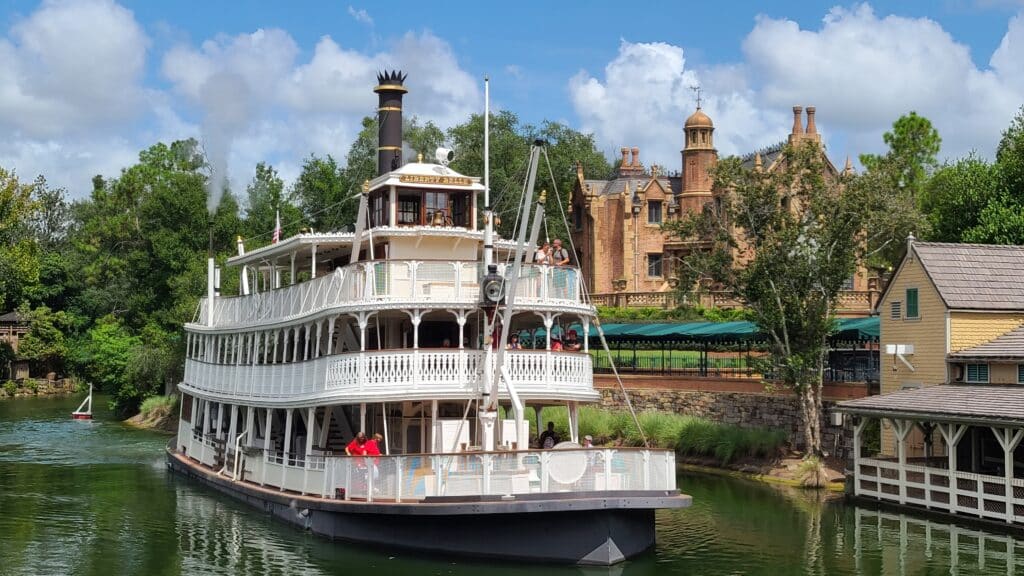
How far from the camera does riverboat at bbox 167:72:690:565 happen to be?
22.8 meters

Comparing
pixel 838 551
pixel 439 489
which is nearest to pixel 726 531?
pixel 838 551

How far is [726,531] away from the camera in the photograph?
93.6 ft

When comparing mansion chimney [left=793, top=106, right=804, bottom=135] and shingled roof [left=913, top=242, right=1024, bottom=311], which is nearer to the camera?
shingled roof [left=913, top=242, right=1024, bottom=311]

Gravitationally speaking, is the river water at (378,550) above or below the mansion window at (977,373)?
below

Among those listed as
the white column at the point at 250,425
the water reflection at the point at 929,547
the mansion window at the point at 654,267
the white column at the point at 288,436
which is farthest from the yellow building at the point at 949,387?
the mansion window at the point at 654,267

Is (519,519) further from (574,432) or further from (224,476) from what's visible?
(224,476)

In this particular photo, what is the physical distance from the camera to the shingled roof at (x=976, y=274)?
34375 mm

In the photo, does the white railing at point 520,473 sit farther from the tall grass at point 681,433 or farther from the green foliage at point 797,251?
the green foliage at point 797,251

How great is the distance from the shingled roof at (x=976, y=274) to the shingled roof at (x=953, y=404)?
2569 millimetres

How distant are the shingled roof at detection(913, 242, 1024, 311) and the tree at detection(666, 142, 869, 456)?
2597 millimetres

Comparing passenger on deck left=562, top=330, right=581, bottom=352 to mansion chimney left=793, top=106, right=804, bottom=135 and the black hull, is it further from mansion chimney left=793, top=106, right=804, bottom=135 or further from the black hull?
mansion chimney left=793, top=106, right=804, bottom=135

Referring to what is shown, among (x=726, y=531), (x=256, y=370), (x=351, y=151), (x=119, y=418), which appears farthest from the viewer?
(x=351, y=151)

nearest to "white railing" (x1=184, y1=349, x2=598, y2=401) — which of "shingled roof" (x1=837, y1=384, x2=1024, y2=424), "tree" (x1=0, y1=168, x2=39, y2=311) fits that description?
"shingled roof" (x1=837, y1=384, x2=1024, y2=424)

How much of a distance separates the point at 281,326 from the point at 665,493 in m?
11.2
